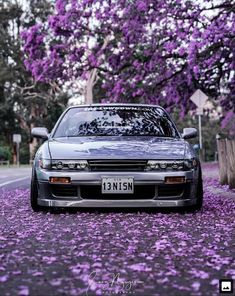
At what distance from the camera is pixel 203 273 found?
348 cm

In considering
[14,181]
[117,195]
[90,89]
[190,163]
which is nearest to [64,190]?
[117,195]

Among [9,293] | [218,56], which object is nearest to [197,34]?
[218,56]

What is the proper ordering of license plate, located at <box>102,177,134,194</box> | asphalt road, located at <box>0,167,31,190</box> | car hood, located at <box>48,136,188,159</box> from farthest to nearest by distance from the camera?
asphalt road, located at <box>0,167,31,190</box>
car hood, located at <box>48,136,188,159</box>
license plate, located at <box>102,177,134,194</box>

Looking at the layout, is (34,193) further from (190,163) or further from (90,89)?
(90,89)

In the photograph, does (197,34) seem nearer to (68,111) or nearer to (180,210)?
(68,111)

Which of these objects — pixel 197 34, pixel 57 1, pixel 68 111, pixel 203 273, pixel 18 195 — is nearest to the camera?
pixel 203 273

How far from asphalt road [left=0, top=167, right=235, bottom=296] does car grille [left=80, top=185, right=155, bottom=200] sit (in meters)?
0.22

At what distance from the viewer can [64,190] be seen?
21.1 feet

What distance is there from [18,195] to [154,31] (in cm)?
813

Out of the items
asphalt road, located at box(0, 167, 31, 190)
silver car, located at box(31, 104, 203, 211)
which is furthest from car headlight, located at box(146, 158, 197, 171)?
asphalt road, located at box(0, 167, 31, 190)

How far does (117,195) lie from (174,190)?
690mm

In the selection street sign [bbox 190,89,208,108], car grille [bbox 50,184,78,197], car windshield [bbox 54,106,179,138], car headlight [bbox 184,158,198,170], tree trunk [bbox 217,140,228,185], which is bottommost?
tree trunk [bbox 217,140,228,185]

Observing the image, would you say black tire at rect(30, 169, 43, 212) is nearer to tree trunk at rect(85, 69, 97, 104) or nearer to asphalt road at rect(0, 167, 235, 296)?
asphalt road at rect(0, 167, 235, 296)

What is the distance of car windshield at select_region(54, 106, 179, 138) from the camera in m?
7.45
